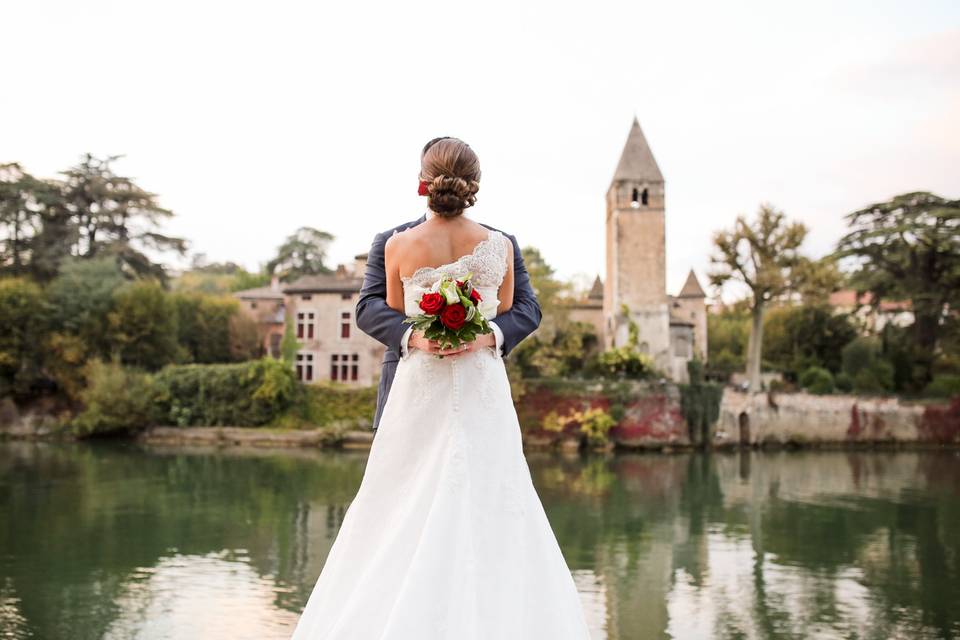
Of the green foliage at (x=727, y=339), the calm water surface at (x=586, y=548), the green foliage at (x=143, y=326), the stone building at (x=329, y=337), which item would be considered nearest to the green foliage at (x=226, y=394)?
the green foliage at (x=143, y=326)

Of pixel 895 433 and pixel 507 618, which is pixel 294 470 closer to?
pixel 507 618

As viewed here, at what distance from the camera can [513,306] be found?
387 centimetres

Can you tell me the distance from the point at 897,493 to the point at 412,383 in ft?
70.5

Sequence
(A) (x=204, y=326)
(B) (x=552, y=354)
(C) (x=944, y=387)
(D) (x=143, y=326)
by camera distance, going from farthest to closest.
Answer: (A) (x=204, y=326) → (B) (x=552, y=354) → (C) (x=944, y=387) → (D) (x=143, y=326)

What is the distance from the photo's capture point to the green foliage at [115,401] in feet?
115

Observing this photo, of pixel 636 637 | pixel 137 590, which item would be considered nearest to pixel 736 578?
pixel 636 637

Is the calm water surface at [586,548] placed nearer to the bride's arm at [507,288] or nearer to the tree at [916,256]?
the bride's arm at [507,288]

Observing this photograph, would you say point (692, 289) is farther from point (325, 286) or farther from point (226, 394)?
point (226, 394)

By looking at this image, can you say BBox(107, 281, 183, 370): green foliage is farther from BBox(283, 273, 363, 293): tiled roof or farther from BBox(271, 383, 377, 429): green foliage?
BBox(271, 383, 377, 429): green foliage

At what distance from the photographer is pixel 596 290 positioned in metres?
57.9

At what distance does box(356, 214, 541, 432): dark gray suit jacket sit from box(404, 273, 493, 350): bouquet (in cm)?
20

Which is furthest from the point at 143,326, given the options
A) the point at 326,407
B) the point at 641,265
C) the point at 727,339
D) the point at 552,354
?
the point at 727,339

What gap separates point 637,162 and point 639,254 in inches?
183

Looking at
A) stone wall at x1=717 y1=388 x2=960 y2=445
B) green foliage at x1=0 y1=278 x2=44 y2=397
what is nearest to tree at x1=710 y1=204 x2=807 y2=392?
stone wall at x1=717 y1=388 x2=960 y2=445
